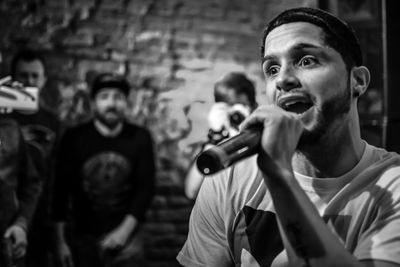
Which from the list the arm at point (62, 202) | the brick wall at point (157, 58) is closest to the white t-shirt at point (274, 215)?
the arm at point (62, 202)

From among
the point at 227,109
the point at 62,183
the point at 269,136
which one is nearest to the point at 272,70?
the point at 269,136

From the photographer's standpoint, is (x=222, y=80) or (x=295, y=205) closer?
(x=295, y=205)

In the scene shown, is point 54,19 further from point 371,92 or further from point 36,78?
point 371,92

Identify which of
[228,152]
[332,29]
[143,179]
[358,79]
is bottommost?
[143,179]

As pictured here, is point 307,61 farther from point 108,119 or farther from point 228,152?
point 108,119

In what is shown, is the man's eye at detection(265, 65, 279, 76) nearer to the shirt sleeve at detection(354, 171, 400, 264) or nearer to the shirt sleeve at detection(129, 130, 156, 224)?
the shirt sleeve at detection(354, 171, 400, 264)

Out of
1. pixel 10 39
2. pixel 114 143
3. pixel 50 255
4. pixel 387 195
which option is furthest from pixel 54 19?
pixel 387 195

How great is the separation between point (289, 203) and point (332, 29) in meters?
0.50

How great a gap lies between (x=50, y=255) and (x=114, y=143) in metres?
0.84

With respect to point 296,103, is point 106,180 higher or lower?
lower

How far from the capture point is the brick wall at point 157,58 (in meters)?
3.79

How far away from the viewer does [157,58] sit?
4062 millimetres

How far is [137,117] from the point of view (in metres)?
3.99

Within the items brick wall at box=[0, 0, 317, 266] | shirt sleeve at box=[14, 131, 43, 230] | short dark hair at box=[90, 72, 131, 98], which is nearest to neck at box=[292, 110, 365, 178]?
shirt sleeve at box=[14, 131, 43, 230]
